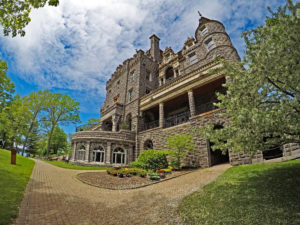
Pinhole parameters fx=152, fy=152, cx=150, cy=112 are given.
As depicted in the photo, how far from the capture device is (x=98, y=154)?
1870cm

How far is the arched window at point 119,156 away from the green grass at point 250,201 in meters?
13.8

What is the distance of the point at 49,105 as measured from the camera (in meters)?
30.0

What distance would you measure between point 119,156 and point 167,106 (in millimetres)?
9385

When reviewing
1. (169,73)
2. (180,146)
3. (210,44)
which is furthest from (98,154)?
(210,44)

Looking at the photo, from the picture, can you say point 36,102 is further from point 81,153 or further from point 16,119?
point 81,153

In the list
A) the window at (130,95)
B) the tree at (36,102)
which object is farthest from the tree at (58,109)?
the window at (130,95)

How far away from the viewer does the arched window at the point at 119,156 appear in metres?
18.9

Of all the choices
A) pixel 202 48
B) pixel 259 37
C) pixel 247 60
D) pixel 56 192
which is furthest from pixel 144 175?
pixel 202 48

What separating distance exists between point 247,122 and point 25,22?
939cm

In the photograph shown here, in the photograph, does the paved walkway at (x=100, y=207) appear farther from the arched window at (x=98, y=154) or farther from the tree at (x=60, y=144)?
the tree at (x=60, y=144)

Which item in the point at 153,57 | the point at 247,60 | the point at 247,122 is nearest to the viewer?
the point at 247,122

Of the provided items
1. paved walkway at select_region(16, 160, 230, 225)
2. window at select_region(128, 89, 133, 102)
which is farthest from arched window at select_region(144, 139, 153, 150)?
paved walkway at select_region(16, 160, 230, 225)

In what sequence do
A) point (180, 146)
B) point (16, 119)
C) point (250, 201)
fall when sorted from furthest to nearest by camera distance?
point (16, 119) → point (180, 146) → point (250, 201)

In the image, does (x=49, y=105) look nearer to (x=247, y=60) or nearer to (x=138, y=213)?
(x=138, y=213)
